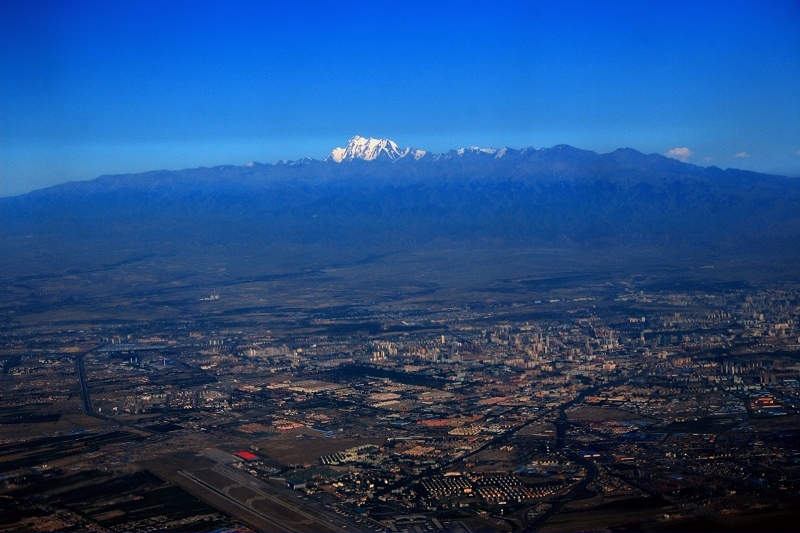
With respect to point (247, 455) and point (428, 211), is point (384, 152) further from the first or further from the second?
point (247, 455)

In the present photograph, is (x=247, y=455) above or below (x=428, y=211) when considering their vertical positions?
below

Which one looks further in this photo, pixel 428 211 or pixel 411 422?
pixel 428 211

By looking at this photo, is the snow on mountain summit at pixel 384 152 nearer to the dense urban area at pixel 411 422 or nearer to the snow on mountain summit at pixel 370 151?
the snow on mountain summit at pixel 370 151

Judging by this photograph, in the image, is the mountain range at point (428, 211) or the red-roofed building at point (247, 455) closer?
the red-roofed building at point (247, 455)

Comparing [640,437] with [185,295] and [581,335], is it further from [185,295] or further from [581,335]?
[185,295]

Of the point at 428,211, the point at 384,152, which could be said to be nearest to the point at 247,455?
the point at 428,211

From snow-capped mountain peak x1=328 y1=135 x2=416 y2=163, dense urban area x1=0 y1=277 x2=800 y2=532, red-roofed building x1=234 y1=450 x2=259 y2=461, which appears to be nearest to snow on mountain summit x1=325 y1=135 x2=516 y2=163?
snow-capped mountain peak x1=328 y1=135 x2=416 y2=163

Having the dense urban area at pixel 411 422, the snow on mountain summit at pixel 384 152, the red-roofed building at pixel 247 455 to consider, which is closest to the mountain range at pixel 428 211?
the snow on mountain summit at pixel 384 152
